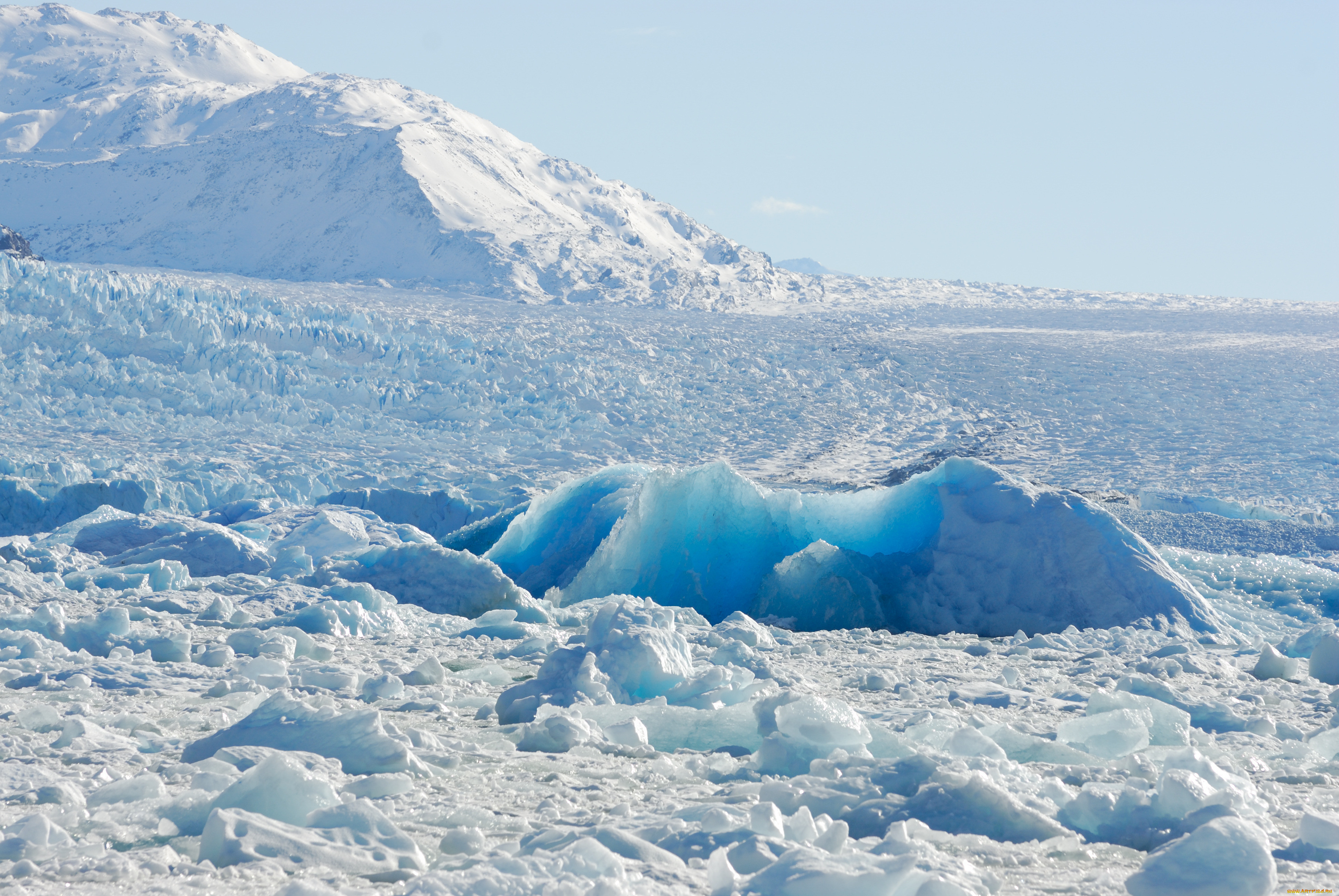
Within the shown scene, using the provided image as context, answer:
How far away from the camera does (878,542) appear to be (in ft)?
22.9

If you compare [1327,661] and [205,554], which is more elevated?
[1327,661]

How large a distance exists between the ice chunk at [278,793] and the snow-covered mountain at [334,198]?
2909 cm

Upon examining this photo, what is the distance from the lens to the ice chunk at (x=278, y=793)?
7.68 feet

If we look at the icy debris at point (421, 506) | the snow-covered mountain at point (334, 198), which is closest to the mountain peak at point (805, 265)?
the snow-covered mountain at point (334, 198)

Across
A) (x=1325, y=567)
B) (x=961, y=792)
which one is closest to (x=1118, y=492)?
(x=1325, y=567)

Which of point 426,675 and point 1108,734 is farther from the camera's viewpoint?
point 426,675

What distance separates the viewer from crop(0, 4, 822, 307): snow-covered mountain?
110 ft

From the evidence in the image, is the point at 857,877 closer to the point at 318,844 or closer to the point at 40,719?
the point at 318,844

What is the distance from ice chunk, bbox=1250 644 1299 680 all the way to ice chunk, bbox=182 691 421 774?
3.38 metres

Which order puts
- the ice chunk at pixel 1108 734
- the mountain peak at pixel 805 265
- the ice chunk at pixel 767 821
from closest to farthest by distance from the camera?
the ice chunk at pixel 767 821, the ice chunk at pixel 1108 734, the mountain peak at pixel 805 265

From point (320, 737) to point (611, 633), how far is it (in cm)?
134

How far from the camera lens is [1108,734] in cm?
316

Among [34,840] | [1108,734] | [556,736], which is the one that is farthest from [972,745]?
[34,840]

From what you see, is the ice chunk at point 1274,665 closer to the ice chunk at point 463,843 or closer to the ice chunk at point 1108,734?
the ice chunk at point 1108,734
